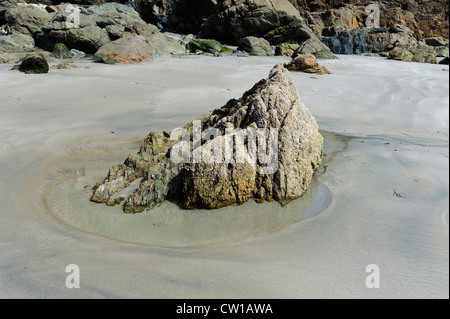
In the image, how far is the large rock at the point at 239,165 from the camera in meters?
2.77

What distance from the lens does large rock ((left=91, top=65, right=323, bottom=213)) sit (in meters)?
2.77

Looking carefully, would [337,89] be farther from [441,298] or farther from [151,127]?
[441,298]

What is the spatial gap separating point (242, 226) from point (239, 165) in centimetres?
51

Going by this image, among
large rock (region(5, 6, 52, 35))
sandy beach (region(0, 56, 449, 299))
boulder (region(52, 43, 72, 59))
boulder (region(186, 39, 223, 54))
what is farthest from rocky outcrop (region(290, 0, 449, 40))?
sandy beach (region(0, 56, 449, 299))

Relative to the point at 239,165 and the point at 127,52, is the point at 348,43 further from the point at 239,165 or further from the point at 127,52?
the point at 239,165

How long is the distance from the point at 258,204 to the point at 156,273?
3.53ft

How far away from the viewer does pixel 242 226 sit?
2.59 metres

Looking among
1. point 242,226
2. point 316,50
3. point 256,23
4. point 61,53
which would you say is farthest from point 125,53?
point 256,23

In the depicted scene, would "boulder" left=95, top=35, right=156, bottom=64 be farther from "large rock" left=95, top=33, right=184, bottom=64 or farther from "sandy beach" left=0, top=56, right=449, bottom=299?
"sandy beach" left=0, top=56, right=449, bottom=299

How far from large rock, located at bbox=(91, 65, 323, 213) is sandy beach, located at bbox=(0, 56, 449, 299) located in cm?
13

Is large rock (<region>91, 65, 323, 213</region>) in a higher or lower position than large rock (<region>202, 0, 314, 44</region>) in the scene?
lower
